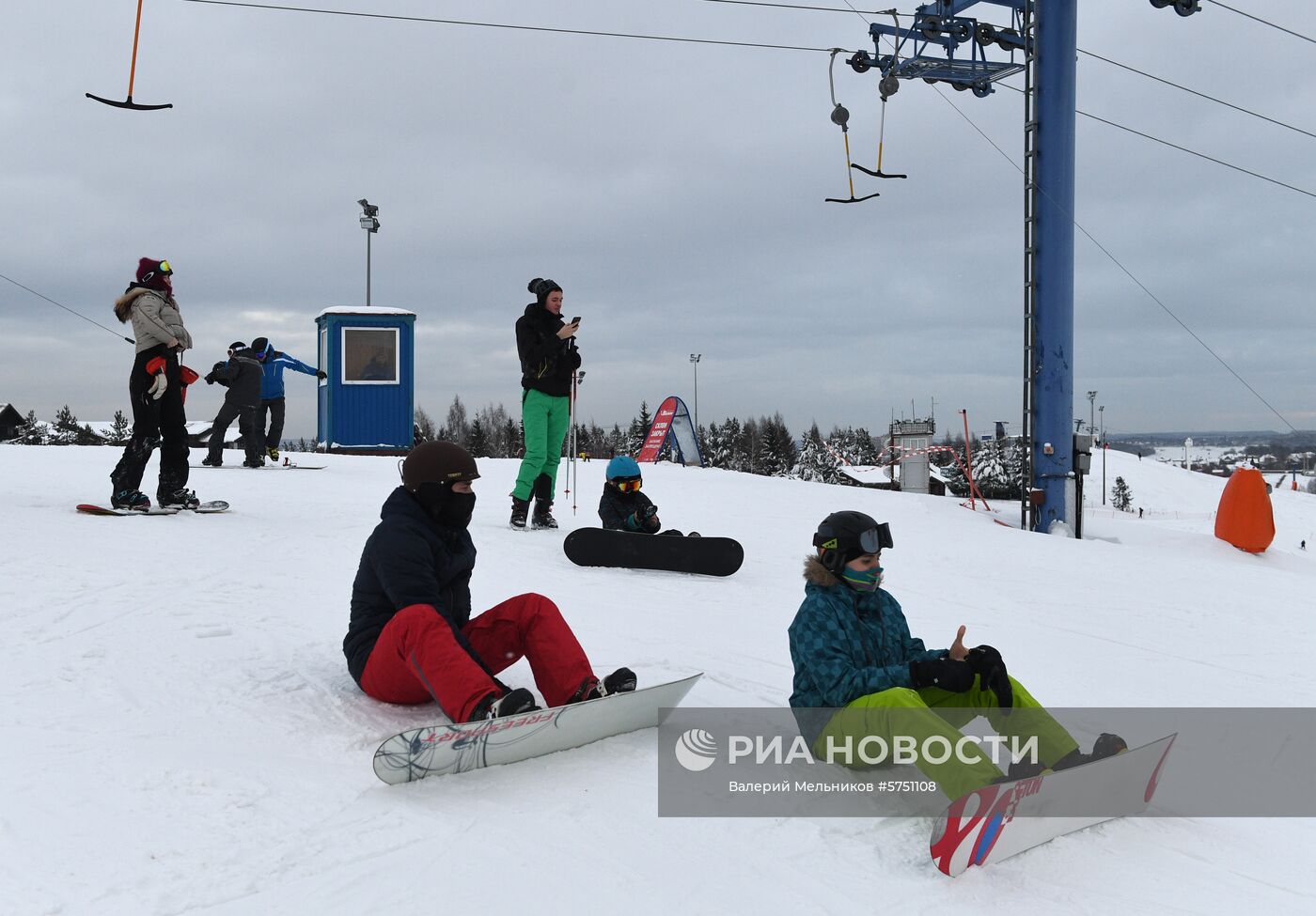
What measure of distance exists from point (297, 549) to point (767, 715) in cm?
437

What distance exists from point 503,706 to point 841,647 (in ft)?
3.77

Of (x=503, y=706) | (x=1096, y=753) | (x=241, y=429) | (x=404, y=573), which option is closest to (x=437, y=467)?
(x=404, y=573)

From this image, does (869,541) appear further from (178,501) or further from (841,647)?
(178,501)

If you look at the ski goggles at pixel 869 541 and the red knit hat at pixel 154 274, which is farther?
the red knit hat at pixel 154 274

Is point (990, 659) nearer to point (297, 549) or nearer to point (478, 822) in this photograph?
point (478, 822)

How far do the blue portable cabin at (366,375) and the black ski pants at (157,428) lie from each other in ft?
34.1

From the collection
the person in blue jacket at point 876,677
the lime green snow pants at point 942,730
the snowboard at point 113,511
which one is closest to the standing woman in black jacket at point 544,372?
the snowboard at point 113,511

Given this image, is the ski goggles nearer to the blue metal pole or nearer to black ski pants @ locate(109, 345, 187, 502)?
black ski pants @ locate(109, 345, 187, 502)

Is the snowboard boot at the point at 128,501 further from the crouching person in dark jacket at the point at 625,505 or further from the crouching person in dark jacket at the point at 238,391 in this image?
the crouching person in dark jacket at the point at 238,391

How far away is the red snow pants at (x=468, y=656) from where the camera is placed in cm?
305

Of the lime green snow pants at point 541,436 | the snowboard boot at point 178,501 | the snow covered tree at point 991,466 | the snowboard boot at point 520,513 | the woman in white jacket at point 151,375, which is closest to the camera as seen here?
the woman in white jacket at point 151,375

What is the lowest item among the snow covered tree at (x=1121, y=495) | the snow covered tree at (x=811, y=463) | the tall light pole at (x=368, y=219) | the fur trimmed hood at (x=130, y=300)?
the snow covered tree at (x=1121, y=495)

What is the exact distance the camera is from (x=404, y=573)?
10.9ft

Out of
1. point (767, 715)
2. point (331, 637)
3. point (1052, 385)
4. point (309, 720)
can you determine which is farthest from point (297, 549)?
point (1052, 385)
